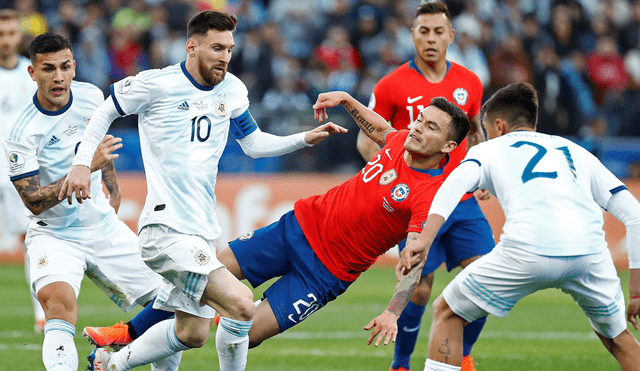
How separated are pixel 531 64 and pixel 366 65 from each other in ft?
10.3

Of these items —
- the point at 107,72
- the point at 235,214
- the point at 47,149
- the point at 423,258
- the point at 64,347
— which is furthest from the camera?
the point at 107,72

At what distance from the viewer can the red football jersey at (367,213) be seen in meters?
5.45

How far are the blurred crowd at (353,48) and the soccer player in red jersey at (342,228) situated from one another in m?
7.69

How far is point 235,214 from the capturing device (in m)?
13.1

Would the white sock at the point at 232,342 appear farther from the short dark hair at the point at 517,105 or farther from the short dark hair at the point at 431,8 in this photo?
the short dark hair at the point at 431,8

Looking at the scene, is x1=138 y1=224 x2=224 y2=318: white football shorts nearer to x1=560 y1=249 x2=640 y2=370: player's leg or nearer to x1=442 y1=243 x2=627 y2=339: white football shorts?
x1=442 y1=243 x2=627 y2=339: white football shorts

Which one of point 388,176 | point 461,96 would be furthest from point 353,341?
point 388,176

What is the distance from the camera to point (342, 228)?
566 centimetres

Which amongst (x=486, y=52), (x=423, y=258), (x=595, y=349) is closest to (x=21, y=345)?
(x=423, y=258)

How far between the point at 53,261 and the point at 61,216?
0.37 metres

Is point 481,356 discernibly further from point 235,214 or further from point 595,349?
point 235,214

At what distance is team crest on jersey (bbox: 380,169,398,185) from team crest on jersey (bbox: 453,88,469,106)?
5.38 ft

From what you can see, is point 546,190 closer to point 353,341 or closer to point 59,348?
point 59,348

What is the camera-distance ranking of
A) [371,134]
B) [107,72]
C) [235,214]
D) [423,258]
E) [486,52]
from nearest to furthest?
1. [423,258]
2. [371,134]
3. [235,214]
4. [107,72]
5. [486,52]
